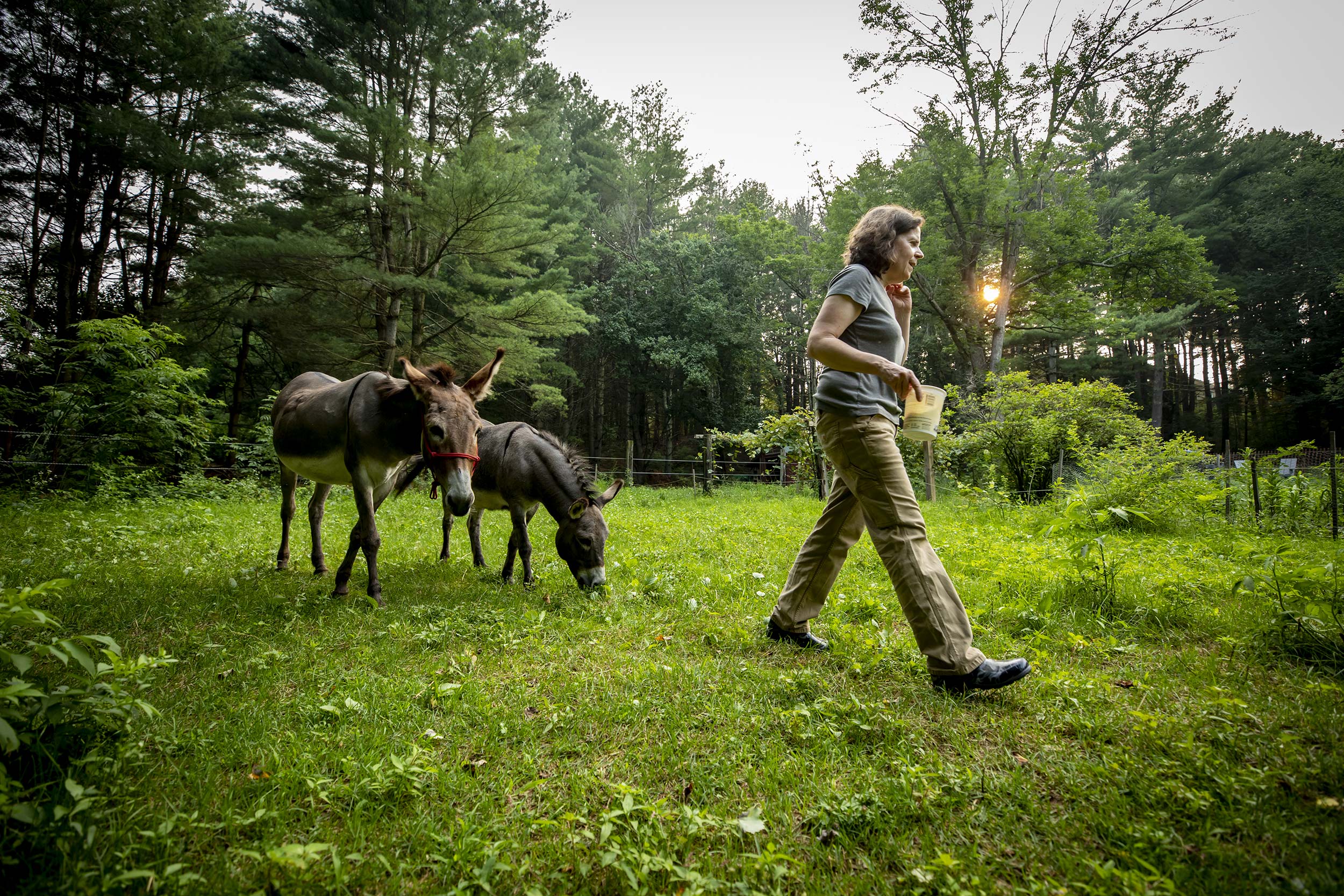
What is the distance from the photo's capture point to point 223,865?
4.33 ft

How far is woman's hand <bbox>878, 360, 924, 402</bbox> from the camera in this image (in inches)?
97.5

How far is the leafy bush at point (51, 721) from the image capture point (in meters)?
1.21

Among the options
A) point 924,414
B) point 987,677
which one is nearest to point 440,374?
point 924,414

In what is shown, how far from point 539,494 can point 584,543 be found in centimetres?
82

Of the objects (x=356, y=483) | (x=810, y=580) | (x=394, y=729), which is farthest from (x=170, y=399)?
(x=810, y=580)

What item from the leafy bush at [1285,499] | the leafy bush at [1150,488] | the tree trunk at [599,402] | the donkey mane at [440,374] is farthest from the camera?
the tree trunk at [599,402]

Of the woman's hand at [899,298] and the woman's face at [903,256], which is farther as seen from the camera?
the woman's hand at [899,298]

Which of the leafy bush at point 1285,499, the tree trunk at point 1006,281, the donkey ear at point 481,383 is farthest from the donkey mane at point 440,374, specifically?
the tree trunk at point 1006,281

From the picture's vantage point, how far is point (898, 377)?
2527 millimetres

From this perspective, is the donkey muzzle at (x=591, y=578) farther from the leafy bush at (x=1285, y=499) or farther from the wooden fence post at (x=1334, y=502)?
the wooden fence post at (x=1334, y=502)

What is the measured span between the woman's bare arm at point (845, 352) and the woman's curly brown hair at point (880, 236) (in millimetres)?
318

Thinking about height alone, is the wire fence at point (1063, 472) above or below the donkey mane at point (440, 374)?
below

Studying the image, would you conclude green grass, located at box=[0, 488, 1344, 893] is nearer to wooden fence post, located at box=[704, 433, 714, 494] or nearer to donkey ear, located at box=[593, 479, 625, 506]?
donkey ear, located at box=[593, 479, 625, 506]

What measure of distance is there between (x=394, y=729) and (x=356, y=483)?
8.39 ft
